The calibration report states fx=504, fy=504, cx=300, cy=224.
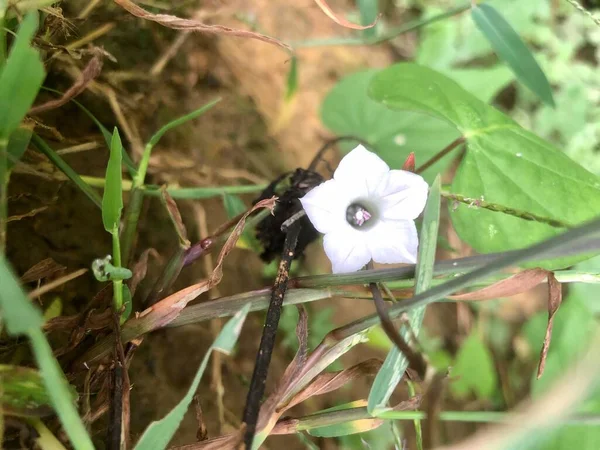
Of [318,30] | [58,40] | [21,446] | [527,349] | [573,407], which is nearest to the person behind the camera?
[573,407]

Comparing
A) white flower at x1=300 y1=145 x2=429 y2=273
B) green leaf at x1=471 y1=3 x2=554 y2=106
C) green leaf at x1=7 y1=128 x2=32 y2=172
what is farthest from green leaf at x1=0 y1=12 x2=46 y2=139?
green leaf at x1=471 y1=3 x2=554 y2=106

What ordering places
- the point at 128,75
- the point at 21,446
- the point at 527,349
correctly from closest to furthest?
1. the point at 21,446
2. the point at 128,75
3. the point at 527,349

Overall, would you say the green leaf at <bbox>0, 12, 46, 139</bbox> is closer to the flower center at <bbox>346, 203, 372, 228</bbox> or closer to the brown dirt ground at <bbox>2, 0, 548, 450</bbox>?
the brown dirt ground at <bbox>2, 0, 548, 450</bbox>

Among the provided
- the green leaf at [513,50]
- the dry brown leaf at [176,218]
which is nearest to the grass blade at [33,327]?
the dry brown leaf at [176,218]

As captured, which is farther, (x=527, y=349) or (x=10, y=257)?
(x=527, y=349)

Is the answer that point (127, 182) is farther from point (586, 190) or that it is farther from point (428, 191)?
point (586, 190)

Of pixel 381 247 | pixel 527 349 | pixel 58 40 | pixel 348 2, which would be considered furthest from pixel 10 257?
pixel 527 349
